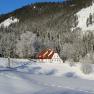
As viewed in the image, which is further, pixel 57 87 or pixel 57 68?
pixel 57 68

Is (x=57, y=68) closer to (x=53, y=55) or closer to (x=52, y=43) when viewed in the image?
(x=53, y=55)

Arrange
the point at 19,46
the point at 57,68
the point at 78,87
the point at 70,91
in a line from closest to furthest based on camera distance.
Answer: the point at 70,91 → the point at 78,87 → the point at 57,68 → the point at 19,46

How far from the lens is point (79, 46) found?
114 metres

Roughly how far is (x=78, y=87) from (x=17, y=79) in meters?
2.07

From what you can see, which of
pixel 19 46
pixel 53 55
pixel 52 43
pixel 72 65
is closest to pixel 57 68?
pixel 72 65

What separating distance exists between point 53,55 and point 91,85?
50025mm

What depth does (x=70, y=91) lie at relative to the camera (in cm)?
1005

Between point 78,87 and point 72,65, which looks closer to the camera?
point 78,87

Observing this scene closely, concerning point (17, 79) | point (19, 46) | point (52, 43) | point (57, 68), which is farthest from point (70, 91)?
point (52, 43)

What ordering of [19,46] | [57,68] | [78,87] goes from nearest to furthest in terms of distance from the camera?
[78,87]
[57,68]
[19,46]

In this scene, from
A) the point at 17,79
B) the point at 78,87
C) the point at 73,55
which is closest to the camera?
the point at 78,87

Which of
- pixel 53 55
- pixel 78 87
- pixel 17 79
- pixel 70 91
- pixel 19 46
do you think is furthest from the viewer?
pixel 19 46

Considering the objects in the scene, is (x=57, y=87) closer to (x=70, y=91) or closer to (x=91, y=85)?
(x=70, y=91)

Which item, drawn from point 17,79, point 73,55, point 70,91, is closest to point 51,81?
point 17,79
